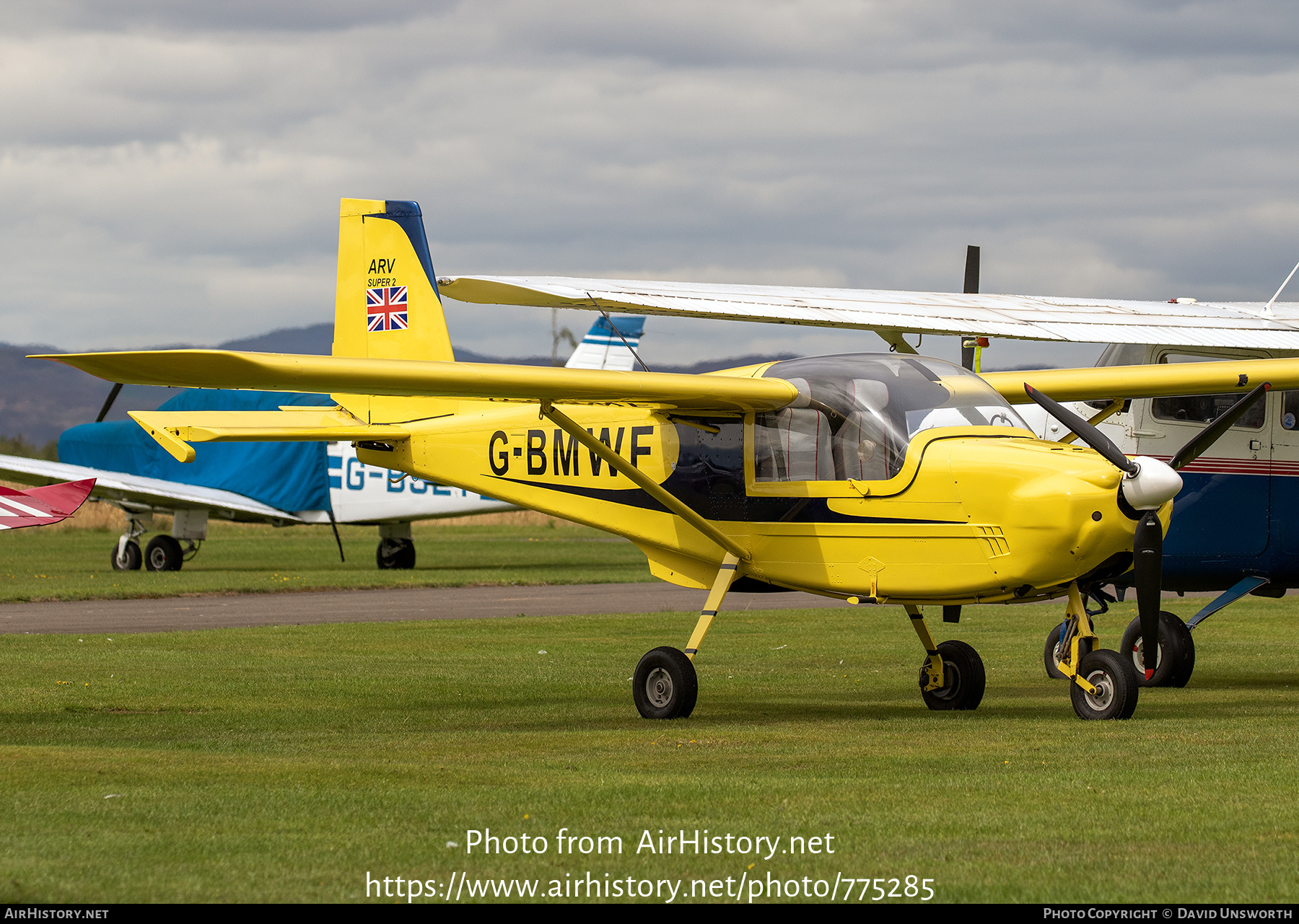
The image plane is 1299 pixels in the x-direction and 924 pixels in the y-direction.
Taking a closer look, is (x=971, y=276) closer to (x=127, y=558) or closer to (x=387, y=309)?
(x=387, y=309)

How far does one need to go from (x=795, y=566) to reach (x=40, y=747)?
532 cm

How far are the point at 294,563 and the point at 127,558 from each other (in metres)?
3.74

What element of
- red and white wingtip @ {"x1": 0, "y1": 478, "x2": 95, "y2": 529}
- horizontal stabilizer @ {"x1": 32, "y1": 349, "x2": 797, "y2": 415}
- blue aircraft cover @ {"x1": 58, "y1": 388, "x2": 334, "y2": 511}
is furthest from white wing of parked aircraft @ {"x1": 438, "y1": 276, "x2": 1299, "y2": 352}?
blue aircraft cover @ {"x1": 58, "y1": 388, "x2": 334, "y2": 511}

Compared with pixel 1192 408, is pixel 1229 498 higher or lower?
lower

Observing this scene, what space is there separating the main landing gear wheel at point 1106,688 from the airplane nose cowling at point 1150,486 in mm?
1244

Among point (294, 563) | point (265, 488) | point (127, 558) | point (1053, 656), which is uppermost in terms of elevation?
point (265, 488)

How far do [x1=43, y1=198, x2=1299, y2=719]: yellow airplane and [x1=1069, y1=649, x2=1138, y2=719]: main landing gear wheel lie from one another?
15 mm

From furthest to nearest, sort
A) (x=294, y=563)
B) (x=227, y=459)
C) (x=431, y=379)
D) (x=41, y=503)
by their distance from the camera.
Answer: (x=227, y=459), (x=294, y=563), (x=431, y=379), (x=41, y=503)

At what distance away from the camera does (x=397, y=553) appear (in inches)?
1296

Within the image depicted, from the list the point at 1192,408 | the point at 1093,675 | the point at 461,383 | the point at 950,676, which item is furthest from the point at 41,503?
the point at 1192,408

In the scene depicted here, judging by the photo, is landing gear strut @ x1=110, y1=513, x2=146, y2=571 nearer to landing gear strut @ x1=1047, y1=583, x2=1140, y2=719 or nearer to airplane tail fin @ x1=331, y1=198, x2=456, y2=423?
airplane tail fin @ x1=331, y1=198, x2=456, y2=423

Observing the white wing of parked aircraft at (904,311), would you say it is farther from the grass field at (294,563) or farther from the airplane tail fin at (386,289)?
the grass field at (294,563)

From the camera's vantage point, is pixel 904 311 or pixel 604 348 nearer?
pixel 904 311
